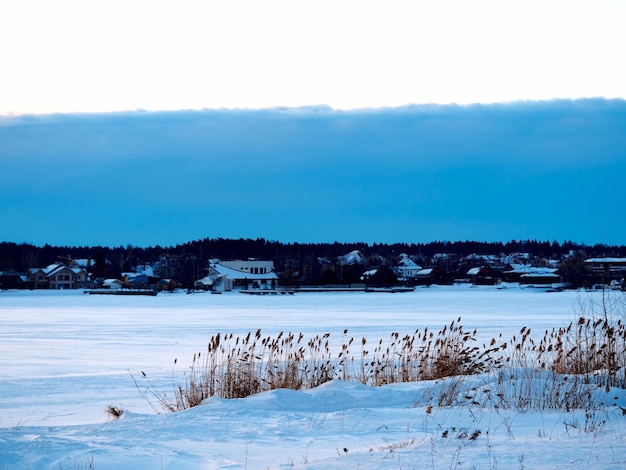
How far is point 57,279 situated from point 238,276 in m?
33.4

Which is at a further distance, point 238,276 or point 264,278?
point 264,278

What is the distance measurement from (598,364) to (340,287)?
10372 cm

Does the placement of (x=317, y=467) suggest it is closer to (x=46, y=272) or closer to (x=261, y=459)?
(x=261, y=459)

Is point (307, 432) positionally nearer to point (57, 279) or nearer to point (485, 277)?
point (57, 279)

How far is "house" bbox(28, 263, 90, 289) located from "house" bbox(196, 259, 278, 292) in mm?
23673

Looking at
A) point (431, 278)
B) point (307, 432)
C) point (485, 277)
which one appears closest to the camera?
point (307, 432)

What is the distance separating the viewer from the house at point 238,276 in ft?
399

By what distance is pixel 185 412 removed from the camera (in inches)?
372

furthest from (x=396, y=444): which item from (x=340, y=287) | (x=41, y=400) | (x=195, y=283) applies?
(x=195, y=283)

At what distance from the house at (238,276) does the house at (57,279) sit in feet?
Answer: 77.7

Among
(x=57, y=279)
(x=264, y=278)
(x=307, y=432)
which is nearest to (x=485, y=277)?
(x=264, y=278)

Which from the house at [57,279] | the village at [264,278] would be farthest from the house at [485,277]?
the house at [57,279]

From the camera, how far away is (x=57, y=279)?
437 feet

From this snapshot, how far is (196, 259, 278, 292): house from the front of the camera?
12175 cm
